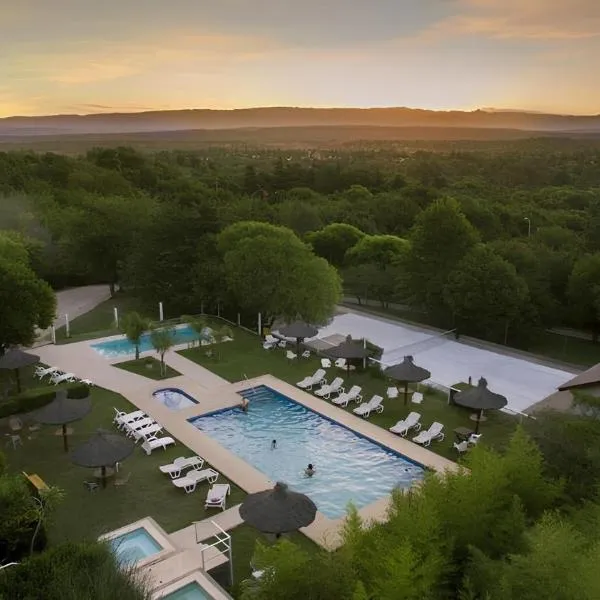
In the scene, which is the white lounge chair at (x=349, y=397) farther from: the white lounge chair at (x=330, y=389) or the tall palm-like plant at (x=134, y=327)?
the tall palm-like plant at (x=134, y=327)

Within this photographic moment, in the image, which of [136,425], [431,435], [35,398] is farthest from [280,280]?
[35,398]

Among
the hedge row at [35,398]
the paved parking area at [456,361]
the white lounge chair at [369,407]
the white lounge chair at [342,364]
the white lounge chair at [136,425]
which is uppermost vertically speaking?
the hedge row at [35,398]

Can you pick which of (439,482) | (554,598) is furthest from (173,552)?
(554,598)

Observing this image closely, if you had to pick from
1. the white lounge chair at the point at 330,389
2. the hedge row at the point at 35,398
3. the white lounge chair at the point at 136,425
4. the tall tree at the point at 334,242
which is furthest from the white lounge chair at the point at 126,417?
the tall tree at the point at 334,242

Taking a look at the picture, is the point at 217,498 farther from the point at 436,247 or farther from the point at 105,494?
the point at 436,247

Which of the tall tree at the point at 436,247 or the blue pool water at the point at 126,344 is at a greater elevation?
the tall tree at the point at 436,247

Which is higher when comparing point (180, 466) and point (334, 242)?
point (334, 242)
